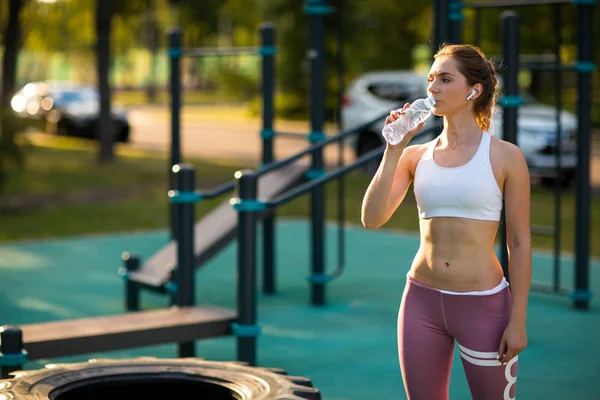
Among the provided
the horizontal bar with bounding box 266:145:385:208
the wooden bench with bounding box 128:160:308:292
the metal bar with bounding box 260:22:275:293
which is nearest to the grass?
the metal bar with bounding box 260:22:275:293

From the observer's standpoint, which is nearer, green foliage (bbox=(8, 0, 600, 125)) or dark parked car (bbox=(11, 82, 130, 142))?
green foliage (bbox=(8, 0, 600, 125))

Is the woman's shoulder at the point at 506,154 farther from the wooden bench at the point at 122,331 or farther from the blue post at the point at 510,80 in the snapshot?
the blue post at the point at 510,80

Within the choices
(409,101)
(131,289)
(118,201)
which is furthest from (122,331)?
(409,101)

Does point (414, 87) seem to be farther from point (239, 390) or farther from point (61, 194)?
point (239, 390)

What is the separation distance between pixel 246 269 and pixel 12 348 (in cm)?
150

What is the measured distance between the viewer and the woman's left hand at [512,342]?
3.70 metres

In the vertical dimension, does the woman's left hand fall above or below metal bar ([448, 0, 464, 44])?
below

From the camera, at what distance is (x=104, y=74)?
21250mm

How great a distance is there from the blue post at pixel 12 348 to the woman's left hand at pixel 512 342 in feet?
8.84

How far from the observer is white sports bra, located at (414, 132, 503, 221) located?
3.76 metres

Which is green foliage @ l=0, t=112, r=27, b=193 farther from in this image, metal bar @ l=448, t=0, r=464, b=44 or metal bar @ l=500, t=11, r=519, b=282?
metal bar @ l=500, t=11, r=519, b=282

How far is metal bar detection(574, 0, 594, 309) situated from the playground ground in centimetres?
48

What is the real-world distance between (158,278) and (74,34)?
184ft

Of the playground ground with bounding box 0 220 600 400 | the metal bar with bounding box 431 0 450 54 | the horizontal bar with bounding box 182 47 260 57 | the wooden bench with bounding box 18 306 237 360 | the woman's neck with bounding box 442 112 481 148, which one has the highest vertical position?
the metal bar with bounding box 431 0 450 54
